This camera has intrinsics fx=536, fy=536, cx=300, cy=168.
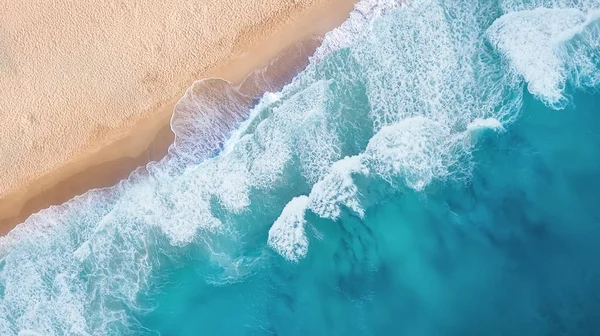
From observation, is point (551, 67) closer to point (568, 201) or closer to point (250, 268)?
point (568, 201)

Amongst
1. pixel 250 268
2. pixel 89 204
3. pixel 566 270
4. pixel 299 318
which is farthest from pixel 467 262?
pixel 89 204

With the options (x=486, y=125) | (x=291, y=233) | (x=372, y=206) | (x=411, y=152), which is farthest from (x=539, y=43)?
(x=291, y=233)

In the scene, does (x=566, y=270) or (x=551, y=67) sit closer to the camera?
(x=566, y=270)

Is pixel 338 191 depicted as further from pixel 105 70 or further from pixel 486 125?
pixel 105 70

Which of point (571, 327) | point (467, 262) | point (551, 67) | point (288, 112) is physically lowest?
point (571, 327)

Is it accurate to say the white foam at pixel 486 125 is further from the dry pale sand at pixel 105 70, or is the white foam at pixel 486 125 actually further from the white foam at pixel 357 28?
the dry pale sand at pixel 105 70

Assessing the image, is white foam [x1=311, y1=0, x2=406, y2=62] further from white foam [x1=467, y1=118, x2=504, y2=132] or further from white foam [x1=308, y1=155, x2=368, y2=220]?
white foam [x1=467, y1=118, x2=504, y2=132]

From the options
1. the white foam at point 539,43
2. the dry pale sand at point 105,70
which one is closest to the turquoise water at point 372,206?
the white foam at point 539,43
